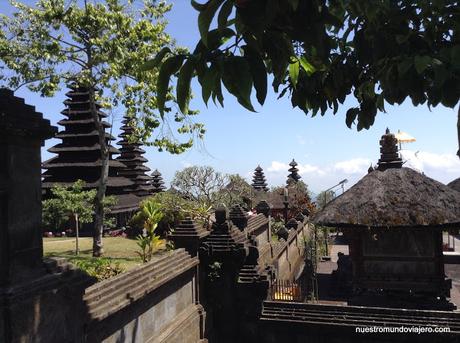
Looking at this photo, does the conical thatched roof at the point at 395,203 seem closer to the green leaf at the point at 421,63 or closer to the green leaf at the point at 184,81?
the green leaf at the point at 421,63

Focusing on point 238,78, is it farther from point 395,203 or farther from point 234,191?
point 234,191

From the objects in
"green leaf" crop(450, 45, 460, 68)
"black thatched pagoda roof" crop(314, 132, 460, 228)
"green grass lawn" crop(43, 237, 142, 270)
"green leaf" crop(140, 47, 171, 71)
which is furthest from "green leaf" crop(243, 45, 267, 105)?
"green grass lawn" crop(43, 237, 142, 270)

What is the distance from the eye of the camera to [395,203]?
11.1 m

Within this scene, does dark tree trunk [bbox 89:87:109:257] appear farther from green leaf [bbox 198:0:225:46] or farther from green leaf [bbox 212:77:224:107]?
green leaf [bbox 198:0:225:46]

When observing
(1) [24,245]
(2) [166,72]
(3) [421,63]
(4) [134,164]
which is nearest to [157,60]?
(2) [166,72]

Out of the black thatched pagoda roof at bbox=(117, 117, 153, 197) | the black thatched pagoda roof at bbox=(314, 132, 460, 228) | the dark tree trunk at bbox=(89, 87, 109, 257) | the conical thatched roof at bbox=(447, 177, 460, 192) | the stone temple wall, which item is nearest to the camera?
the stone temple wall

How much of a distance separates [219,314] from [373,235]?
5005 mm

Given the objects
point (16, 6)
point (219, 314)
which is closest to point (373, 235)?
point (219, 314)

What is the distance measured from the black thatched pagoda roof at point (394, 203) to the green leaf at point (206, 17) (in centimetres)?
1040

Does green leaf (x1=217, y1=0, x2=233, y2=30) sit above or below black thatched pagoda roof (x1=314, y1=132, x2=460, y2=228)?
above

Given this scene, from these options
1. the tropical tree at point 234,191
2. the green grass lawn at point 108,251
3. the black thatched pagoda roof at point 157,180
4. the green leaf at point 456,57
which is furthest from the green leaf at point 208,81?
the black thatched pagoda roof at point 157,180

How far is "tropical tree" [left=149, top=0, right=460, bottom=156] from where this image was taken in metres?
1.58

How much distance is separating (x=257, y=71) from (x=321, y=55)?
28cm

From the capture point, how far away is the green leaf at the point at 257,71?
1622mm
